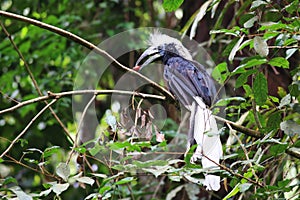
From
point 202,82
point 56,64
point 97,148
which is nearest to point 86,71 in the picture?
point 56,64

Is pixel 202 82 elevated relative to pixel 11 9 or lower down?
lower down

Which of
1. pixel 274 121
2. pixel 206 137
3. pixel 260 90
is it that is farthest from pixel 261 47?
pixel 206 137

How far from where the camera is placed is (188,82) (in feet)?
5.06

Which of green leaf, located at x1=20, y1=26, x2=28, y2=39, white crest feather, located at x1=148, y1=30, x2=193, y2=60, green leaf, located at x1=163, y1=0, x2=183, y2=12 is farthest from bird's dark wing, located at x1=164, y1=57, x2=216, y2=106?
green leaf, located at x1=20, y1=26, x2=28, y2=39

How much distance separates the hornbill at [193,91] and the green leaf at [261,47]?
0.89 ft

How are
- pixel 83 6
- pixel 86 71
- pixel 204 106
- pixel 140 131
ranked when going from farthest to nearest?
1. pixel 83 6
2. pixel 86 71
3. pixel 204 106
4. pixel 140 131

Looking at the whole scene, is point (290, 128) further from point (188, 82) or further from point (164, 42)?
point (164, 42)

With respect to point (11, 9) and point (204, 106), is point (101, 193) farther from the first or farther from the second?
point (11, 9)

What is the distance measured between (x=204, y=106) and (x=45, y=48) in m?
1.36

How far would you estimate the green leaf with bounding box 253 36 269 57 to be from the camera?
106 centimetres

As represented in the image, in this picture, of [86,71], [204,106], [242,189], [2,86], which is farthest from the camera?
[86,71]

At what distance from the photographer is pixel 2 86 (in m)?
2.49

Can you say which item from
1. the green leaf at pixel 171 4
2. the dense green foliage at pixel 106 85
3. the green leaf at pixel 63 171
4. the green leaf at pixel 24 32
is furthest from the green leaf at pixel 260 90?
the green leaf at pixel 24 32

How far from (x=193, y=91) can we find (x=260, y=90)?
34cm
